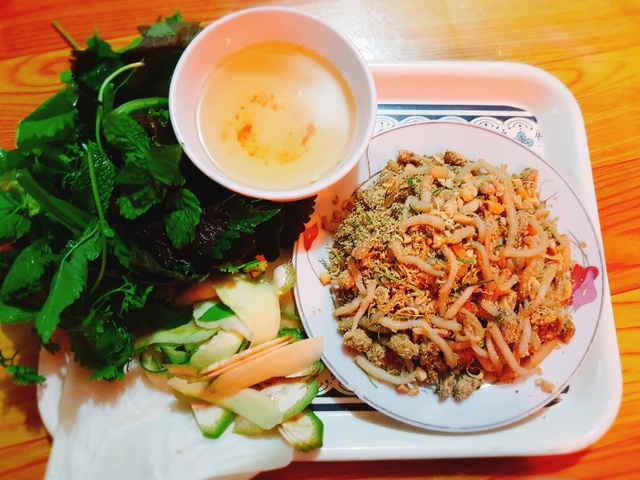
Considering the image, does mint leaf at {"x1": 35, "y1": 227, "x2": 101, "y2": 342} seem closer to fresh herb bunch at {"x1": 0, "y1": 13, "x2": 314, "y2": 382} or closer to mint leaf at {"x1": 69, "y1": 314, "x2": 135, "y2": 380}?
fresh herb bunch at {"x1": 0, "y1": 13, "x2": 314, "y2": 382}

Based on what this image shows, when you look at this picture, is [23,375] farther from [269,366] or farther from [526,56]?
[526,56]

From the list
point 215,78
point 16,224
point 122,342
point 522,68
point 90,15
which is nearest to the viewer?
point 16,224

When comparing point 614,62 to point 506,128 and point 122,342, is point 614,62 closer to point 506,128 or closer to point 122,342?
point 506,128

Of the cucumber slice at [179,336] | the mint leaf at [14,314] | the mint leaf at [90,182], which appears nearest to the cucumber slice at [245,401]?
the cucumber slice at [179,336]

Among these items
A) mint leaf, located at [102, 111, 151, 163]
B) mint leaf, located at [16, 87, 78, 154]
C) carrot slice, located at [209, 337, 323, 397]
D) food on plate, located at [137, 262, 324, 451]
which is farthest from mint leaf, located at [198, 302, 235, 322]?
mint leaf, located at [16, 87, 78, 154]

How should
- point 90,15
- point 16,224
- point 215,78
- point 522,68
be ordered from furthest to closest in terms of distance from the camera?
point 90,15
point 522,68
point 215,78
point 16,224

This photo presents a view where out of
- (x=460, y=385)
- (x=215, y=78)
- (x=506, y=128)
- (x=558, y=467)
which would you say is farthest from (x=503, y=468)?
(x=215, y=78)
